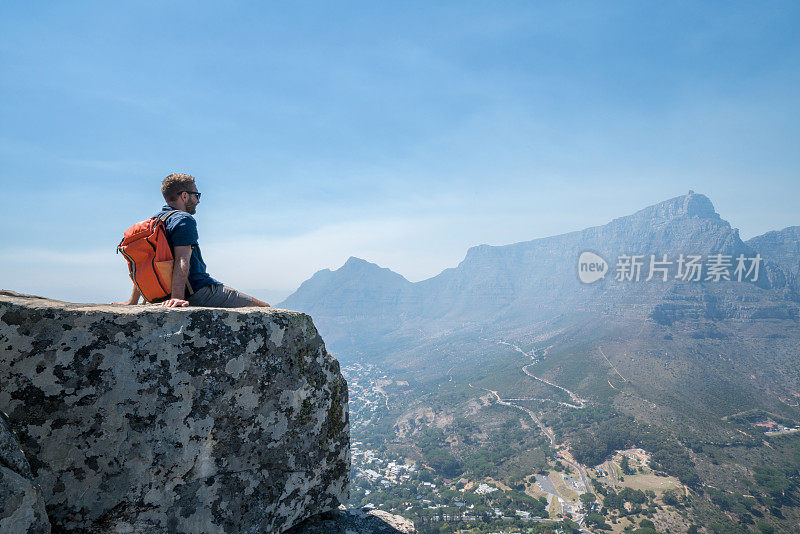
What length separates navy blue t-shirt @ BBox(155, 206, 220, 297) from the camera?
424cm

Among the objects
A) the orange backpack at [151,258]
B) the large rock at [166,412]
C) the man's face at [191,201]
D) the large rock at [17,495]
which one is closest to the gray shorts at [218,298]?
the orange backpack at [151,258]

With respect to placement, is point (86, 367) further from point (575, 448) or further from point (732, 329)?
point (732, 329)

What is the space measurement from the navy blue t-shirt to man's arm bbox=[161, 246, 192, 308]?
76 millimetres

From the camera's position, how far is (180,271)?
420cm

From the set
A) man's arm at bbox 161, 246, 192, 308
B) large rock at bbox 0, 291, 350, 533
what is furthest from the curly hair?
large rock at bbox 0, 291, 350, 533

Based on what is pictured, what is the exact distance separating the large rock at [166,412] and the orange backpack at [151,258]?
75cm

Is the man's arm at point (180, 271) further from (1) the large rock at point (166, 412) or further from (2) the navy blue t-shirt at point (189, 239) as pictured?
(1) the large rock at point (166, 412)

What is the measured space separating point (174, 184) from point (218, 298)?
169cm

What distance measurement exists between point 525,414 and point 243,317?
118 metres

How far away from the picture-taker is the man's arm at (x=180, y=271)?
13.5ft

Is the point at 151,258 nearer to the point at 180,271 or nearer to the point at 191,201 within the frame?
the point at 180,271

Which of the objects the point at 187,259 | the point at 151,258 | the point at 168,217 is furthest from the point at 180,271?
the point at 168,217

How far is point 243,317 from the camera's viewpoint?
12.5 ft

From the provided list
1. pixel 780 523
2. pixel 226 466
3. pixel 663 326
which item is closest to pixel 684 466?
pixel 780 523
